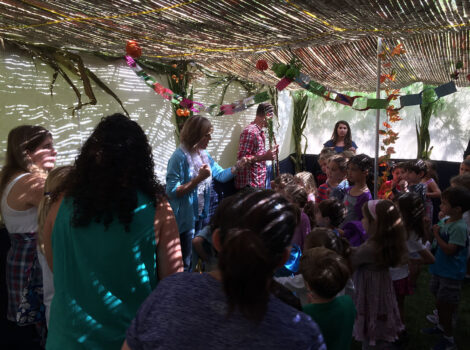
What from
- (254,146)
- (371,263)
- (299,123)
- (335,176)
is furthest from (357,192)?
(299,123)

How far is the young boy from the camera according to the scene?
101 inches

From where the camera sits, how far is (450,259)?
8.57 feet

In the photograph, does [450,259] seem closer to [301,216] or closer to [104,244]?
[301,216]

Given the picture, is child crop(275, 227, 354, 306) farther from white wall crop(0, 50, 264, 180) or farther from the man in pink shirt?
the man in pink shirt

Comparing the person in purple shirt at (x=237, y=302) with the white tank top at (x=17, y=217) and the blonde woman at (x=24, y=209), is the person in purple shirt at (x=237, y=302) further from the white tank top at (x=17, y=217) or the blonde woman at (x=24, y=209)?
the white tank top at (x=17, y=217)

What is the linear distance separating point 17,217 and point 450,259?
2.81m

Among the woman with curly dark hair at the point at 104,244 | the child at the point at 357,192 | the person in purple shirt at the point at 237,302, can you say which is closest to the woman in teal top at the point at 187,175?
the child at the point at 357,192

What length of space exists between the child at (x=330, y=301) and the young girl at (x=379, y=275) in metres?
0.59

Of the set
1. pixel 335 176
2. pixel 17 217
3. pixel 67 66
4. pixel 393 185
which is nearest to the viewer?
pixel 17 217

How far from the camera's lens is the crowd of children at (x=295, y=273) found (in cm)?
77

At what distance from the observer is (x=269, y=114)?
497 centimetres

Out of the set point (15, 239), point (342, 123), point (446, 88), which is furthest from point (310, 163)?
point (15, 239)

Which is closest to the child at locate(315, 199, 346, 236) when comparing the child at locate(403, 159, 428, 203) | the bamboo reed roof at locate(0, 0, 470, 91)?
the bamboo reed roof at locate(0, 0, 470, 91)

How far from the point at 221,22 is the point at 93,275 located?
1.98 m
